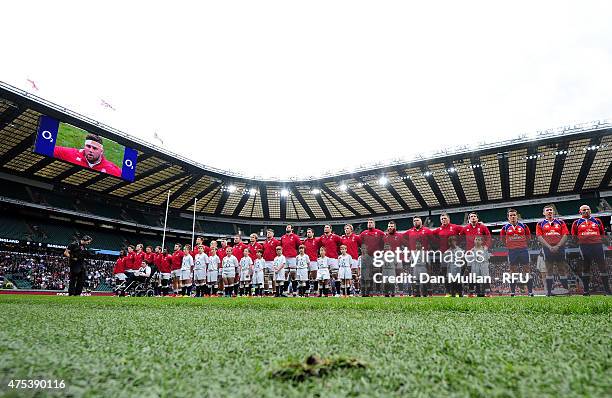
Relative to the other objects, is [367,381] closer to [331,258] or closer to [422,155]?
[331,258]

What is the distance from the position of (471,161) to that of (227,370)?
96.8 ft

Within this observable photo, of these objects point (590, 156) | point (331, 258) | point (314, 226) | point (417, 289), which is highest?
point (590, 156)

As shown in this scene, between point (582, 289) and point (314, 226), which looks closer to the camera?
point (582, 289)

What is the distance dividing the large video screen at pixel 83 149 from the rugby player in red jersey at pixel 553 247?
2589 cm

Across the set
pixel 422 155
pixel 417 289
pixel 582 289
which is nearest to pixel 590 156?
pixel 422 155

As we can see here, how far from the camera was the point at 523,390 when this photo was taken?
1.00 m

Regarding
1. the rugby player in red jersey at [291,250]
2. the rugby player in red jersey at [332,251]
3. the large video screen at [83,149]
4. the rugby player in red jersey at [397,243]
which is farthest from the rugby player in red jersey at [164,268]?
the large video screen at [83,149]

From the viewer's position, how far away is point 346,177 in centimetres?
3209

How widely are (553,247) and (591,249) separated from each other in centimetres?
70

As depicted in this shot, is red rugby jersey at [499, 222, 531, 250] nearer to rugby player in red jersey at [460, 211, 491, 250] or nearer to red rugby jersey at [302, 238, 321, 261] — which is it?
rugby player in red jersey at [460, 211, 491, 250]

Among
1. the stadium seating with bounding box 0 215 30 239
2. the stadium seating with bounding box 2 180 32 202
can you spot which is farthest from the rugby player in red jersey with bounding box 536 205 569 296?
the stadium seating with bounding box 2 180 32 202

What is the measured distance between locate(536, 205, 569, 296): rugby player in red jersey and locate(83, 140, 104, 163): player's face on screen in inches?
1021

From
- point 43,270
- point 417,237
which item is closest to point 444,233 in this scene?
point 417,237

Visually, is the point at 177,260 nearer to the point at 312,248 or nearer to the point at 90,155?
the point at 312,248
